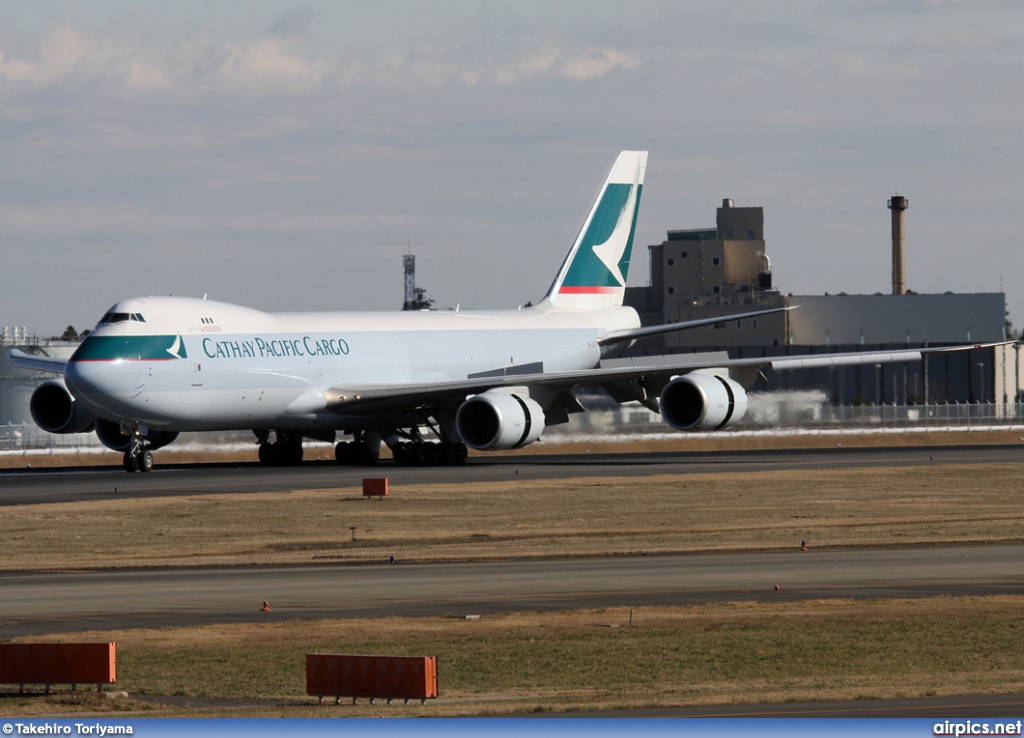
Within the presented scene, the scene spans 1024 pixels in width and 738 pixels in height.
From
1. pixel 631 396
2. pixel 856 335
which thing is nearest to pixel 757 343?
pixel 856 335

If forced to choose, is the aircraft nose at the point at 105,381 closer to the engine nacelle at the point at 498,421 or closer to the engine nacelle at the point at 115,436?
the engine nacelle at the point at 115,436

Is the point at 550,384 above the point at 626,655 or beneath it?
above

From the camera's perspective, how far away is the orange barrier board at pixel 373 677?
53.6ft

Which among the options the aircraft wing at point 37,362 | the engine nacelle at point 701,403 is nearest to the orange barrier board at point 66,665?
the engine nacelle at point 701,403

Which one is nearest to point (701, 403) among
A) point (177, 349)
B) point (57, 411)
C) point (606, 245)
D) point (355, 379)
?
point (355, 379)

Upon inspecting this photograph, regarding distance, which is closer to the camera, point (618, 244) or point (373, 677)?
point (373, 677)

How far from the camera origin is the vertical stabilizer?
68.4m

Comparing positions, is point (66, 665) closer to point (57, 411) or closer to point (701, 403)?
point (701, 403)

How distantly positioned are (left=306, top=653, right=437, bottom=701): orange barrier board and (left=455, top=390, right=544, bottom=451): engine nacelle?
37738 mm

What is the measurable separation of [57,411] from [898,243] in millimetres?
99857

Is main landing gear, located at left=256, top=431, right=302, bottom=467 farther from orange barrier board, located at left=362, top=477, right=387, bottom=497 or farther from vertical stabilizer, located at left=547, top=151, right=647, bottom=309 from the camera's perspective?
orange barrier board, located at left=362, top=477, right=387, bottom=497

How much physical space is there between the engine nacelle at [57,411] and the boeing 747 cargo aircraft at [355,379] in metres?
0.05

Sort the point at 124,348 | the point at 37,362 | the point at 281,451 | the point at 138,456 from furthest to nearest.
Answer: the point at 37,362 < the point at 281,451 < the point at 138,456 < the point at 124,348

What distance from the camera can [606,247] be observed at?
69.3 m
